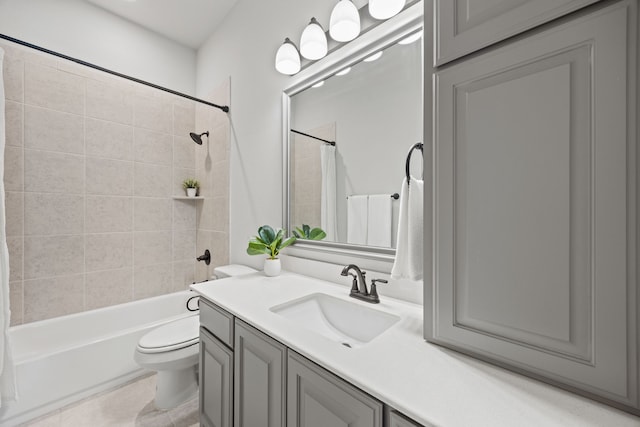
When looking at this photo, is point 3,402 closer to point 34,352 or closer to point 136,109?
point 34,352

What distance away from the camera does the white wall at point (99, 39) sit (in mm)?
1864

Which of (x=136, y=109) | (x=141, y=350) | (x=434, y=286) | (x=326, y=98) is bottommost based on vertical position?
(x=141, y=350)

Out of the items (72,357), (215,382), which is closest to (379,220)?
(215,382)

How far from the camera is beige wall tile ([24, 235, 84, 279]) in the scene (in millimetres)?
1885

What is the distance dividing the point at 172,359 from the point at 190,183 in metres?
1.67

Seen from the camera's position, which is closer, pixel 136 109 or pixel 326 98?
pixel 326 98

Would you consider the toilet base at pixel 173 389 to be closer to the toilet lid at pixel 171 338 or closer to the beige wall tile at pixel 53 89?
the toilet lid at pixel 171 338

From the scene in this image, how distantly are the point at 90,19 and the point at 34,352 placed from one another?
103 inches

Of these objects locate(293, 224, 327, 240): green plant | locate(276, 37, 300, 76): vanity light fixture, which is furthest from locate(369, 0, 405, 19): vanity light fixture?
locate(293, 224, 327, 240): green plant

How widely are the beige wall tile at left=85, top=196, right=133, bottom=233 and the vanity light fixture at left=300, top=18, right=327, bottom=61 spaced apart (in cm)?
205

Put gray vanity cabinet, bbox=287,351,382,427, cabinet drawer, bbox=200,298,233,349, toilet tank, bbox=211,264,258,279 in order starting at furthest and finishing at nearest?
1. toilet tank, bbox=211,264,258,279
2. cabinet drawer, bbox=200,298,233,349
3. gray vanity cabinet, bbox=287,351,382,427

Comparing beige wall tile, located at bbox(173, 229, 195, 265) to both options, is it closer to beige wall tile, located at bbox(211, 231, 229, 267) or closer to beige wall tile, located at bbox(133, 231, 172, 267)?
beige wall tile, located at bbox(133, 231, 172, 267)

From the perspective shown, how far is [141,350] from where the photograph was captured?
1479 mm

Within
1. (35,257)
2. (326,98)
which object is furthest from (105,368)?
(326,98)
